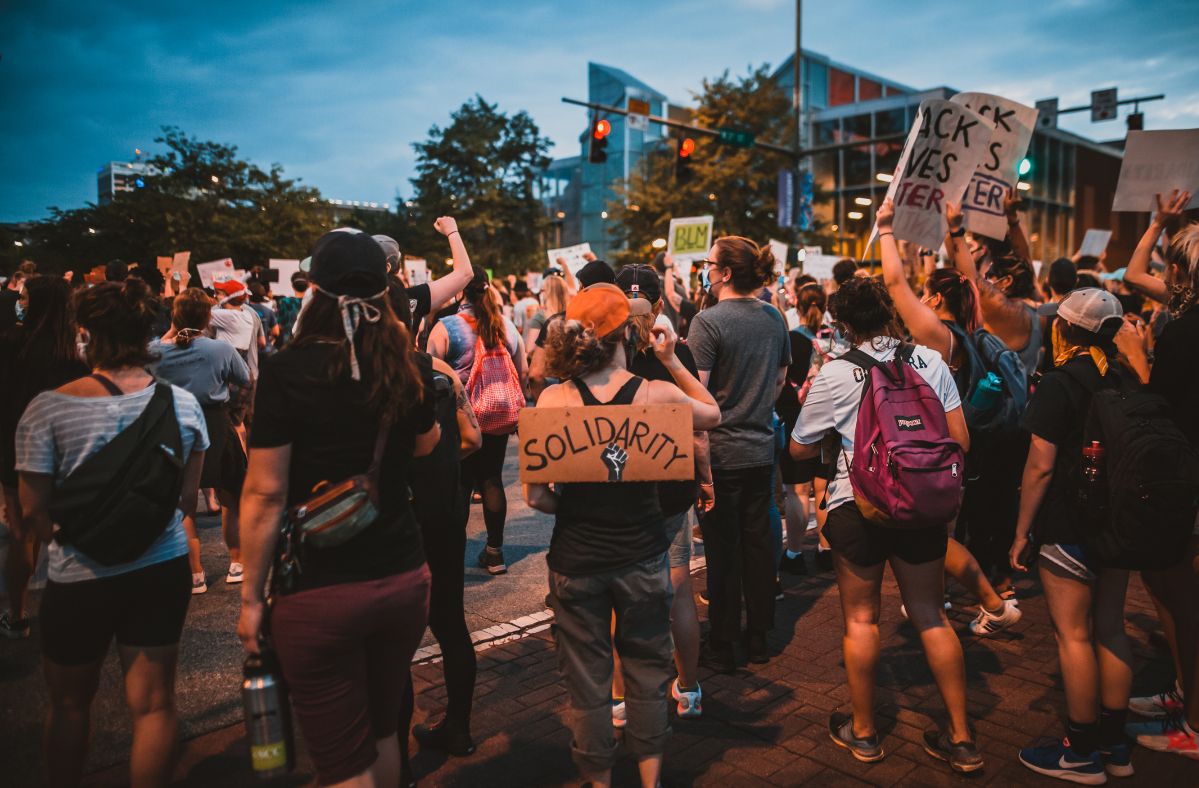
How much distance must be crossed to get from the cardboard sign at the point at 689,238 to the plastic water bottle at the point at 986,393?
671 cm

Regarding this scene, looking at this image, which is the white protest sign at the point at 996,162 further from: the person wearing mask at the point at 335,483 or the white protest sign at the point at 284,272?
the white protest sign at the point at 284,272

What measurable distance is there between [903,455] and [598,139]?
15.7 m

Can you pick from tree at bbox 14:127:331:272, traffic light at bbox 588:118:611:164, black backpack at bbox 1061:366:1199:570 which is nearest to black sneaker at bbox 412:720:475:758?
black backpack at bbox 1061:366:1199:570

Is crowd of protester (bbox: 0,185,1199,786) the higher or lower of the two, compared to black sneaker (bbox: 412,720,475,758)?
higher

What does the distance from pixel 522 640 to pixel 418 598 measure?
265cm

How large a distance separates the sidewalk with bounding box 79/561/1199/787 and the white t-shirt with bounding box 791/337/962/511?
116 centimetres

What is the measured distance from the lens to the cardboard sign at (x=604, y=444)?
114 inches

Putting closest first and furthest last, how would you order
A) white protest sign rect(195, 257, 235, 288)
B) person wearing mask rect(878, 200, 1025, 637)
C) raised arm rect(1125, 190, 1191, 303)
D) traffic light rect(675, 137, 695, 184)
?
person wearing mask rect(878, 200, 1025, 637) < raised arm rect(1125, 190, 1191, 303) < white protest sign rect(195, 257, 235, 288) < traffic light rect(675, 137, 695, 184)

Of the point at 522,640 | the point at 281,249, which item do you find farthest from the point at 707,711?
the point at 281,249

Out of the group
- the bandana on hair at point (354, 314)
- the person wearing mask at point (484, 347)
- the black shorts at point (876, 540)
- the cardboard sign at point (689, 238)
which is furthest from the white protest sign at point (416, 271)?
the bandana on hair at point (354, 314)

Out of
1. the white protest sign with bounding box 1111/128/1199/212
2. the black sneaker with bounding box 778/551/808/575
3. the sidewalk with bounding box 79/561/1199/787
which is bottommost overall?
the black sneaker with bounding box 778/551/808/575

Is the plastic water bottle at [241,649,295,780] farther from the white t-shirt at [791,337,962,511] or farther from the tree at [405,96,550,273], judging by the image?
the tree at [405,96,550,273]

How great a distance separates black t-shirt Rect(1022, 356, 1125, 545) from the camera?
11.5 ft

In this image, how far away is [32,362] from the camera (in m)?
4.65
